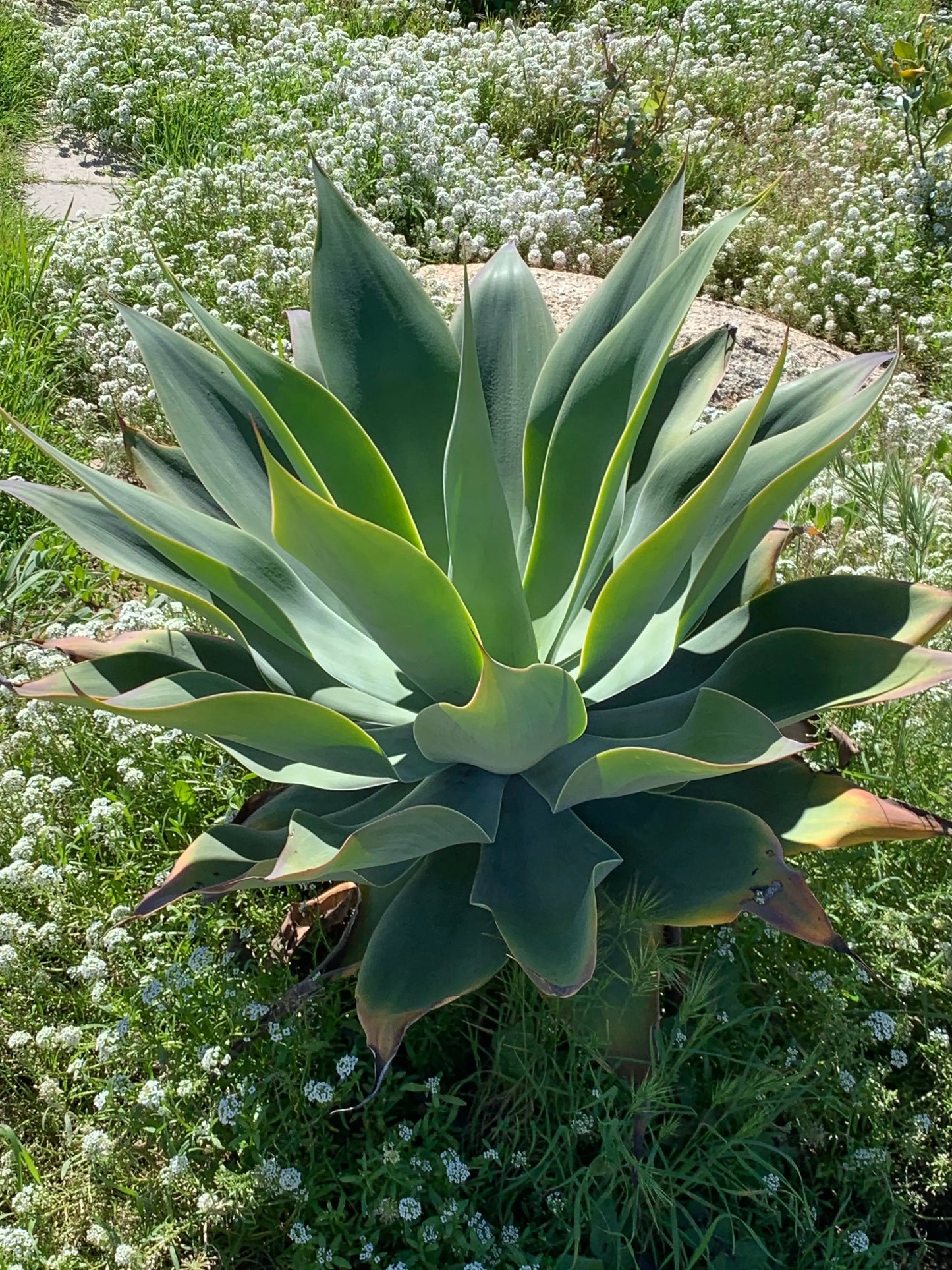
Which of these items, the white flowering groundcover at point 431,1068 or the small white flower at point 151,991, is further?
the small white flower at point 151,991

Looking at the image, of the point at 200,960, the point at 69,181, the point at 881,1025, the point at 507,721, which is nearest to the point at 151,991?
the point at 200,960

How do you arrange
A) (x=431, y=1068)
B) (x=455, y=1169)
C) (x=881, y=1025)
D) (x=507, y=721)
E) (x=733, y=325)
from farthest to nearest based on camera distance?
(x=733, y=325) < (x=431, y=1068) < (x=881, y=1025) < (x=455, y=1169) < (x=507, y=721)

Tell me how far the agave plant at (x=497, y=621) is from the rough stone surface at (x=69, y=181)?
3.67 m

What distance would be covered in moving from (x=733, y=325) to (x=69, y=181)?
12.0 ft

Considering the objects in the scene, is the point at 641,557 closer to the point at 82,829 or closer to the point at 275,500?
→ the point at 275,500

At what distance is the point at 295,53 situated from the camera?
6523 mm

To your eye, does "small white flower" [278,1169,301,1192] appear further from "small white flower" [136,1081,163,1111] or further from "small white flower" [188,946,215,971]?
"small white flower" [188,946,215,971]

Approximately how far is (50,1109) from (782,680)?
165 cm

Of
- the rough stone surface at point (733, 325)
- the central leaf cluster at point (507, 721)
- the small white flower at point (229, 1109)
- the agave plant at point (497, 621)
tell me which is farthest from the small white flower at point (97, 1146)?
the rough stone surface at point (733, 325)

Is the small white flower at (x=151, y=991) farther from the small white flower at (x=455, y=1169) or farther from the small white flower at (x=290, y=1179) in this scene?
the small white flower at (x=455, y=1169)

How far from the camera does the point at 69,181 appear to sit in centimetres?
567

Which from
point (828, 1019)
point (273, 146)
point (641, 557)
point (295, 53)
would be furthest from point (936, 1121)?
point (295, 53)

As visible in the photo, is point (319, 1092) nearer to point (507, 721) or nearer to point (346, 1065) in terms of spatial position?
point (346, 1065)

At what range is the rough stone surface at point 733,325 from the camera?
4285 millimetres
